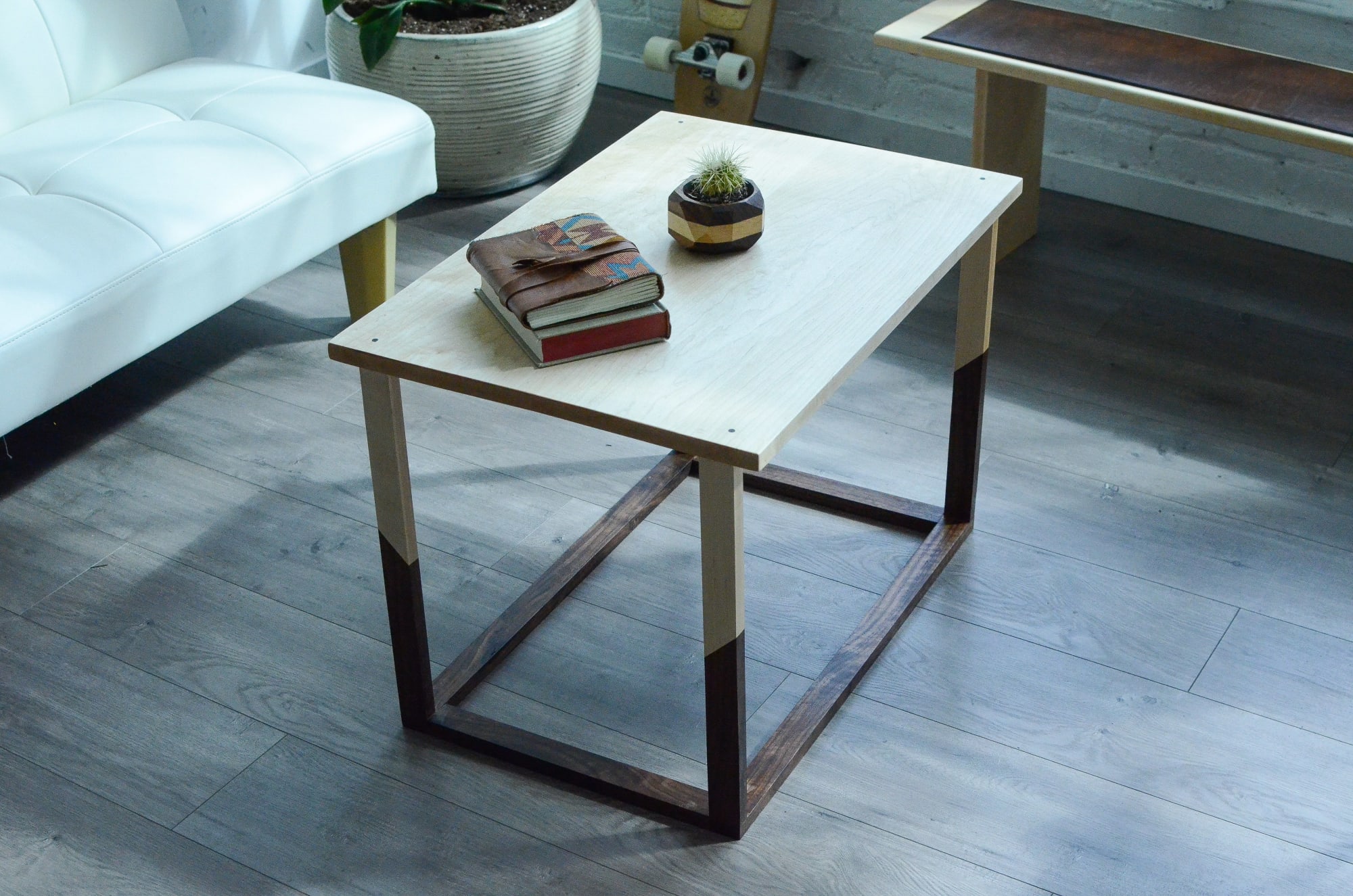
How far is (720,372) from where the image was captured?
54.1 inches

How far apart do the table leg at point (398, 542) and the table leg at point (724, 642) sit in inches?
12.5

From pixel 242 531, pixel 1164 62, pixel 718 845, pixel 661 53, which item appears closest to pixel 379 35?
pixel 661 53

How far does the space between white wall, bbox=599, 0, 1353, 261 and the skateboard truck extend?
190 mm

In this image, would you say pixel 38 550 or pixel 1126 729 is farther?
pixel 38 550

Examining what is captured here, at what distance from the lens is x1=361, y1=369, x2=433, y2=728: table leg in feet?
4.73

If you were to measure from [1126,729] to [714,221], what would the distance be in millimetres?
735

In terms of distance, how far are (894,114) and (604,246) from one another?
1747mm

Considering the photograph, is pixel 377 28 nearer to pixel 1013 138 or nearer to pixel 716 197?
pixel 1013 138

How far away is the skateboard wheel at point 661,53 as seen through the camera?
3002 millimetres

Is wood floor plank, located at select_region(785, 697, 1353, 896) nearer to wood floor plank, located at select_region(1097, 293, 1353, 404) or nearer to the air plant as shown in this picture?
the air plant

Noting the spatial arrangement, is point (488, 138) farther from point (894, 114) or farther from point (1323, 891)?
point (1323, 891)

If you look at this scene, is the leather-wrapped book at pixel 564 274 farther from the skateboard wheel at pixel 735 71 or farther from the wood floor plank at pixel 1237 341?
the skateboard wheel at pixel 735 71

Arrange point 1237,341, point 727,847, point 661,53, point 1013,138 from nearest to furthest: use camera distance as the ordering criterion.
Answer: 1. point 727,847
2. point 1237,341
3. point 1013,138
4. point 661,53

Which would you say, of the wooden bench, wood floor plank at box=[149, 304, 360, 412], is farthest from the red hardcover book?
the wooden bench
